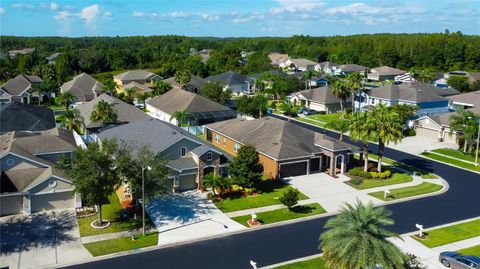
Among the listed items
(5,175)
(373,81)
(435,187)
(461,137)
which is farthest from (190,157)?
(373,81)

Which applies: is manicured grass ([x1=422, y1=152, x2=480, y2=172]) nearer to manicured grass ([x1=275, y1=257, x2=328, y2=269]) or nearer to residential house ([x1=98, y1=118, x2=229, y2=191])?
residential house ([x1=98, y1=118, x2=229, y2=191])

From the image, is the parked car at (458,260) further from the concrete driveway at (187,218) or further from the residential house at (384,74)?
the residential house at (384,74)

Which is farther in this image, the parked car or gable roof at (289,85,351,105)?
gable roof at (289,85,351,105)

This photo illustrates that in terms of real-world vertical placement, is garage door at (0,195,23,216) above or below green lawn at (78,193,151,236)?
above

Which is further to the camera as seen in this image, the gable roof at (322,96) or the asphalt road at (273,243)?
the gable roof at (322,96)

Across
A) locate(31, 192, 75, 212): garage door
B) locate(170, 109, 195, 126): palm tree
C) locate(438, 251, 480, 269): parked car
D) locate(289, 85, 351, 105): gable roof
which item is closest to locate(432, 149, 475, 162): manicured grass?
locate(289, 85, 351, 105): gable roof

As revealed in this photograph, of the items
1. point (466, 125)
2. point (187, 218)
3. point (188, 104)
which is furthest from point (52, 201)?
point (466, 125)

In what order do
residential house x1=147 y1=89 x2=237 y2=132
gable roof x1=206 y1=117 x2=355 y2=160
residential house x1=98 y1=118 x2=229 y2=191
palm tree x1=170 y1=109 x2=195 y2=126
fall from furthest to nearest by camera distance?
1. residential house x1=147 y1=89 x2=237 y2=132
2. palm tree x1=170 y1=109 x2=195 y2=126
3. gable roof x1=206 y1=117 x2=355 y2=160
4. residential house x1=98 y1=118 x2=229 y2=191

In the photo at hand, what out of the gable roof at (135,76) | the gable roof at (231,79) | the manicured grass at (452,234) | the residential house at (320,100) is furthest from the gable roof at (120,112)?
the gable roof at (135,76)
